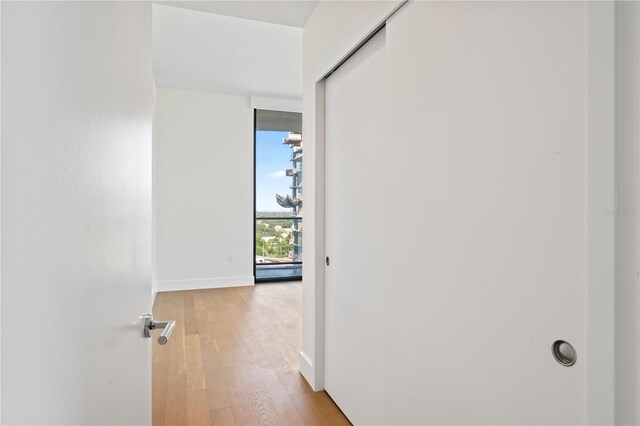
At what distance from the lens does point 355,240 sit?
6.19 feet

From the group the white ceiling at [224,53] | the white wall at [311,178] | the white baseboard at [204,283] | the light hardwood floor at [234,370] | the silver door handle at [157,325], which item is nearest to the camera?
the silver door handle at [157,325]

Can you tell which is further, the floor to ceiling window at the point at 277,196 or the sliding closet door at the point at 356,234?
the floor to ceiling window at the point at 277,196

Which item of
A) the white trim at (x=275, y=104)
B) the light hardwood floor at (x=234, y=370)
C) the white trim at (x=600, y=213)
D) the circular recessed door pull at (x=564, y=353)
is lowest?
the light hardwood floor at (x=234, y=370)

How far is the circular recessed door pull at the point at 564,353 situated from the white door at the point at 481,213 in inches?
0.5

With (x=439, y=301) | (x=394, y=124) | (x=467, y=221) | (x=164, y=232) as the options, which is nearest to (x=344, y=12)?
(x=394, y=124)

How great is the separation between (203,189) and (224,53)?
6.72ft

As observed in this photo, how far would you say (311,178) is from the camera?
235 cm

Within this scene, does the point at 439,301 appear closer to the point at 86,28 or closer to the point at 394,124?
the point at 394,124

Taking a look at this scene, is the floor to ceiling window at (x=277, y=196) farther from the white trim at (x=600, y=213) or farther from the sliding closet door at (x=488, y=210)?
the white trim at (x=600, y=213)

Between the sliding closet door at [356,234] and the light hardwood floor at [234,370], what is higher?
the sliding closet door at [356,234]

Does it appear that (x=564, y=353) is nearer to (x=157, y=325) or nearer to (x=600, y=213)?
(x=600, y=213)

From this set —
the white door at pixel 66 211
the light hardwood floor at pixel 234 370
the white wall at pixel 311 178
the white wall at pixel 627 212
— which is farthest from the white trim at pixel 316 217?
the white wall at pixel 627 212

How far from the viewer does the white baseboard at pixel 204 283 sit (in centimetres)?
485

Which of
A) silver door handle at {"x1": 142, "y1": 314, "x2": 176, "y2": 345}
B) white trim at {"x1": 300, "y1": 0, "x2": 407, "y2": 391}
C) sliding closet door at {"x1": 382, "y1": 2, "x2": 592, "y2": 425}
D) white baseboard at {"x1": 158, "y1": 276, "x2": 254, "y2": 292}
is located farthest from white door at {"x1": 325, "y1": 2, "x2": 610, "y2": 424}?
white baseboard at {"x1": 158, "y1": 276, "x2": 254, "y2": 292}
